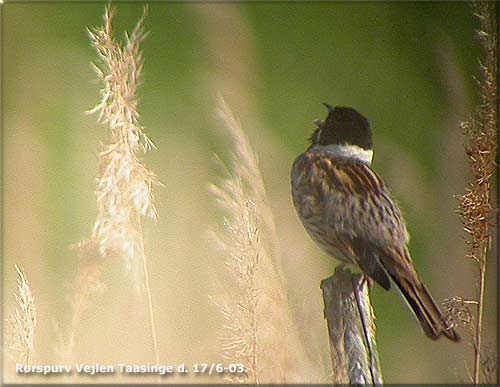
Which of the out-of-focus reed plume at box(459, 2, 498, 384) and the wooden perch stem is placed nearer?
the wooden perch stem

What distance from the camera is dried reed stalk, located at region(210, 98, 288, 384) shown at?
5.88 ft

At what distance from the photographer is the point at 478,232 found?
1.84m

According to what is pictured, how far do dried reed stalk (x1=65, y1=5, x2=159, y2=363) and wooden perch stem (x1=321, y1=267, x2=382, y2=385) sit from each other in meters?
0.46

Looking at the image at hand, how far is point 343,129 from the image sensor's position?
1853mm

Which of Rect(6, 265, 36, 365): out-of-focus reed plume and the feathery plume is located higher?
the feathery plume

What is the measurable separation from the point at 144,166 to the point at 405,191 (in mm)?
675

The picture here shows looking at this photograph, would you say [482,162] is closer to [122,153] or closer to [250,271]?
[250,271]

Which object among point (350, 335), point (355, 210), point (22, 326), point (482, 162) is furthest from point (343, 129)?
point (22, 326)

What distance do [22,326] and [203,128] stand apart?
2.22 ft

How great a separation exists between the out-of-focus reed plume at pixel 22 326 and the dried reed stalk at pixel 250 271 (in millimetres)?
488

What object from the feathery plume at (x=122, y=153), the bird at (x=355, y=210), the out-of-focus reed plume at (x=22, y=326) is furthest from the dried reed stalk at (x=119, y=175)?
the bird at (x=355, y=210)

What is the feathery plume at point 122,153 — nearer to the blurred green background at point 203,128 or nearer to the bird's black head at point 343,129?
the blurred green background at point 203,128

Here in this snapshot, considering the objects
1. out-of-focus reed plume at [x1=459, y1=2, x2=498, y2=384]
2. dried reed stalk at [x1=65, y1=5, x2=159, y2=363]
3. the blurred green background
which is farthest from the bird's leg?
dried reed stalk at [x1=65, y1=5, x2=159, y2=363]

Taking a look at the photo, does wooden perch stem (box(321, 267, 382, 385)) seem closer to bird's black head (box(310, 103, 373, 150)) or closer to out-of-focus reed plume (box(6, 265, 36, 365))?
bird's black head (box(310, 103, 373, 150))
